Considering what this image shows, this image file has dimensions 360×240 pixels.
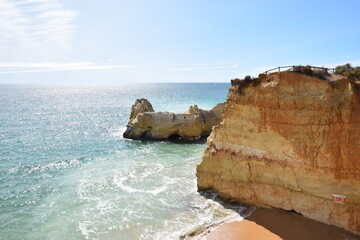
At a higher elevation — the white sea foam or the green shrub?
the green shrub

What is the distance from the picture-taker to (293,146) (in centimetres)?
1359

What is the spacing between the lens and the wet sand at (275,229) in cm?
1228

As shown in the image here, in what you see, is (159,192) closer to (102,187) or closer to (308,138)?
(102,187)

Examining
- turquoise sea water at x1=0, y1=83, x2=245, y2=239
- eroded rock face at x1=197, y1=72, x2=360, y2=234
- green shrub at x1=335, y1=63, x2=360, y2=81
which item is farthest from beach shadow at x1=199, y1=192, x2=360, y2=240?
green shrub at x1=335, y1=63, x2=360, y2=81

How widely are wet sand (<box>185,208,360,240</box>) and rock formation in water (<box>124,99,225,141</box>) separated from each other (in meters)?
21.6

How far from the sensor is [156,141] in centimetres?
3584

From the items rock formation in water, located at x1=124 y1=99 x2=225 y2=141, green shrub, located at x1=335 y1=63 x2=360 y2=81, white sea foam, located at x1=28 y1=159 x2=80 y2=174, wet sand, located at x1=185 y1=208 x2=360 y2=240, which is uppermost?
green shrub, located at x1=335 y1=63 x2=360 y2=81

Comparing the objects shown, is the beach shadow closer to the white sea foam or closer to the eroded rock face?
the eroded rock face

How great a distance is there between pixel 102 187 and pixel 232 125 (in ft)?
37.7

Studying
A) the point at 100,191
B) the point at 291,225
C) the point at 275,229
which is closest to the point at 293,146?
the point at 291,225

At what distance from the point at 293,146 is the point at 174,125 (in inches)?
907

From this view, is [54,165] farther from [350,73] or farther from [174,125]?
[350,73]

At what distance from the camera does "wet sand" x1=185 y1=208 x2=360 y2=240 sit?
1228 centimetres

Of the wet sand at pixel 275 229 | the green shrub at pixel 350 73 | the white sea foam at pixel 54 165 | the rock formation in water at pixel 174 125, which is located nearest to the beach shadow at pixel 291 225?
the wet sand at pixel 275 229
